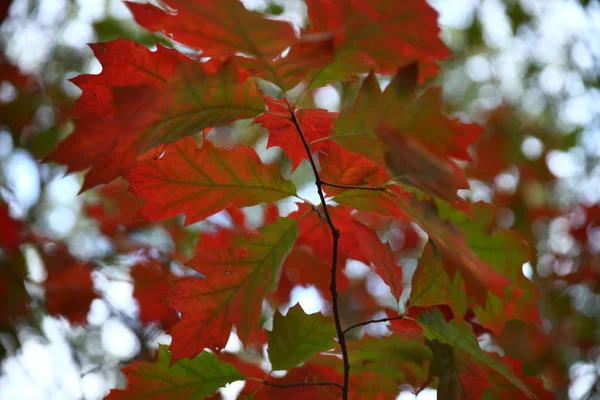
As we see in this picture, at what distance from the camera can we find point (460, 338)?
0.65 meters

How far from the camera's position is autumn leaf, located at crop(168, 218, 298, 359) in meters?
0.66

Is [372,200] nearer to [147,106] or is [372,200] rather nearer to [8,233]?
[147,106]

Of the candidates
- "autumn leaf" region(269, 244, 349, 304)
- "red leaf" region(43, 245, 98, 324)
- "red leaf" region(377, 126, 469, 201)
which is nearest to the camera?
"red leaf" region(377, 126, 469, 201)

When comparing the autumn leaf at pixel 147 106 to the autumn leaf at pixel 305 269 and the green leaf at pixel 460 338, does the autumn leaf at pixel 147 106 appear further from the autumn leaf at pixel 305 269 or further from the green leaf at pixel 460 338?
the autumn leaf at pixel 305 269

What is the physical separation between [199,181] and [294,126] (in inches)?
5.3

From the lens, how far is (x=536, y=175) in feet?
10.2

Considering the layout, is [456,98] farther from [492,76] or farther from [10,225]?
[10,225]

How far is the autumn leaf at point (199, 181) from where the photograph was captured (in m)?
0.67

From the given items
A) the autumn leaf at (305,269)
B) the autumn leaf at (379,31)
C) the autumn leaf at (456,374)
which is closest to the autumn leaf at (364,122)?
the autumn leaf at (379,31)

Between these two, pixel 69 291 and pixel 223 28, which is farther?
pixel 69 291

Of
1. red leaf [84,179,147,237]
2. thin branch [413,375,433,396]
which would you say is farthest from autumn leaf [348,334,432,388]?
red leaf [84,179,147,237]

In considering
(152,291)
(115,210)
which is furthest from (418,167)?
(115,210)

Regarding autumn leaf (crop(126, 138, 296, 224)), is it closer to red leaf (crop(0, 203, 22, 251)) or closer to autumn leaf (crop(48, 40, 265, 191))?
autumn leaf (crop(48, 40, 265, 191))

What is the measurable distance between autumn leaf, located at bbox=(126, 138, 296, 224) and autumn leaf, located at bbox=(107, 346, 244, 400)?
0.19 metres
